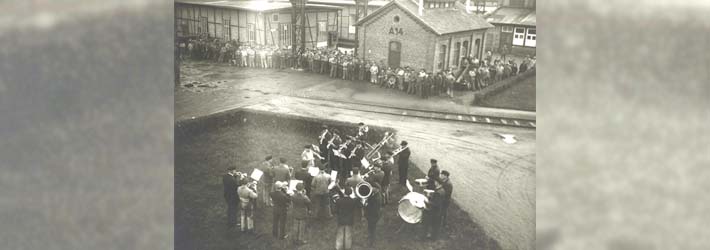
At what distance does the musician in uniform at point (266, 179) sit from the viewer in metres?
5.27

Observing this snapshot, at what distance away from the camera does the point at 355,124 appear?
5.30m

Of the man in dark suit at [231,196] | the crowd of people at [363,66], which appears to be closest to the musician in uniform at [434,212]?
the crowd of people at [363,66]

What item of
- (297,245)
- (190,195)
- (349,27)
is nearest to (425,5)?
(349,27)

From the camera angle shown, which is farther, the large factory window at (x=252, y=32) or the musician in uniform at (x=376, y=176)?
the large factory window at (x=252, y=32)

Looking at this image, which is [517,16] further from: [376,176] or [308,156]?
[308,156]

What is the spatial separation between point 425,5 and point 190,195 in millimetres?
3064

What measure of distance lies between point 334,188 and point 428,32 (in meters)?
1.77

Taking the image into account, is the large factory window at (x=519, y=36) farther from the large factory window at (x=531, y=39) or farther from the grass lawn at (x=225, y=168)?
the grass lawn at (x=225, y=168)

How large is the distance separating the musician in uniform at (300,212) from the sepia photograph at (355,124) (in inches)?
0.5

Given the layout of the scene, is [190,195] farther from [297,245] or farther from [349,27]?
[349,27]

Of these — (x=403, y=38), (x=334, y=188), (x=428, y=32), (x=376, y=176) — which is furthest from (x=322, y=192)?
(x=428, y=32)

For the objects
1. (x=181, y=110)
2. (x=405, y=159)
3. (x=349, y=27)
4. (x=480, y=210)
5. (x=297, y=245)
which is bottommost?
(x=297, y=245)

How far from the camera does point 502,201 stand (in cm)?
482

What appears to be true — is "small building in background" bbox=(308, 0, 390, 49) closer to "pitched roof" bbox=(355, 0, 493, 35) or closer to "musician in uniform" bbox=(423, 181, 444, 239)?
"pitched roof" bbox=(355, 0, 493, 35)
